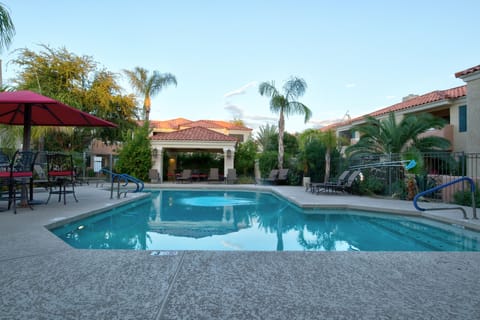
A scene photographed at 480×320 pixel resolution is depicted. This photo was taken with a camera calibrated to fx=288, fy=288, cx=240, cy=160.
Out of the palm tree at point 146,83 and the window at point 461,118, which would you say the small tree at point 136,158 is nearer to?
the palm tree at point 146,83

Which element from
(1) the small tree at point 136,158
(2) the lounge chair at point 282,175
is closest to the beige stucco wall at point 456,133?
(2) the lounge chair at point 282,175

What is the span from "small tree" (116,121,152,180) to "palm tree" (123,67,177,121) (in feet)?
17.0

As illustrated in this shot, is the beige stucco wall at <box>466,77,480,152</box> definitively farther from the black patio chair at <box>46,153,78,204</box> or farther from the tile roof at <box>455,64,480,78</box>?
the black patio chair at <box>46,153,78,204</box>

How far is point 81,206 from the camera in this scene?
26.6 feet

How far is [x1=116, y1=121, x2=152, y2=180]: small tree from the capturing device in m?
20.7

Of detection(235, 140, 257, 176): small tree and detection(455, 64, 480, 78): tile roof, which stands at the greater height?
detection(455, 64, 480, 78): tile roof

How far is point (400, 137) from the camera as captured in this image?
45.5ft

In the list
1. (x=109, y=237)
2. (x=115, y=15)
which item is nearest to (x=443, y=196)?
(x=109, y=237)

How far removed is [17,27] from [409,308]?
6700mm

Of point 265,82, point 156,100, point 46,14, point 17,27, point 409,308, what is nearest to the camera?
point 409,308

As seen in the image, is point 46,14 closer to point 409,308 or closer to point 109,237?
point 109,237

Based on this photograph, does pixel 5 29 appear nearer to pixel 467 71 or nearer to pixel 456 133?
pixel 467 71

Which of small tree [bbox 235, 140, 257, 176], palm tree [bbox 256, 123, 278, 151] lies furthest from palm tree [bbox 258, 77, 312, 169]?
palm tree [bbox 256, 123, 278, 151]

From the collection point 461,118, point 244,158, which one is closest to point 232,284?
point 461,118
